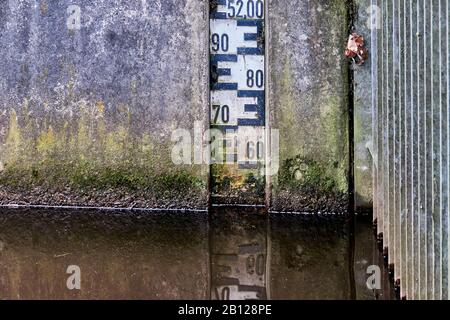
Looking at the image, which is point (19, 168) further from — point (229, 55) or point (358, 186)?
point (358, 186)

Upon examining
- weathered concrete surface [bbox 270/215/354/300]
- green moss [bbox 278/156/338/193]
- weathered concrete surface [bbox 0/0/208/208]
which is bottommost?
weathered concrete surface [bbox 270/215/354/300]

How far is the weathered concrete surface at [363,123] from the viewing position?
420 centimetres

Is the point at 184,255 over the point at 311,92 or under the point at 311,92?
under

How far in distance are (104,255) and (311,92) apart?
1.70m

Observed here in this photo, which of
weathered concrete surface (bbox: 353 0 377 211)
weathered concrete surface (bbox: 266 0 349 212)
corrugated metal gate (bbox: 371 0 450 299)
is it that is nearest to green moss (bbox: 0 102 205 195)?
weathered concrete surface (bbox: 266 0 349 212)

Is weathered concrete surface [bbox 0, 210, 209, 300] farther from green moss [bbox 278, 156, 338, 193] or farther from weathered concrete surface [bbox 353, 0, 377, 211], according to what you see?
weathered concrete surface [bbox 353, 0, 377, 211]

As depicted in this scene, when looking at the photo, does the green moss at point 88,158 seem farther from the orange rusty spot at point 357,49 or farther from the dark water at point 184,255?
the orange rusty spot at point 357,49

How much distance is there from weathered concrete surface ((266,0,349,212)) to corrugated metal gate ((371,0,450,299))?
0.53m

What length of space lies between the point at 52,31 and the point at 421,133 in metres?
2.64

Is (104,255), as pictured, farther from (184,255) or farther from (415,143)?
(415,143)

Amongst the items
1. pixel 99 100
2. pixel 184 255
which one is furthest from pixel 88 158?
pixel 184 255

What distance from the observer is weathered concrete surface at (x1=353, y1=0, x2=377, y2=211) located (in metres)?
4.20

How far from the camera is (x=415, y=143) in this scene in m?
2.99
